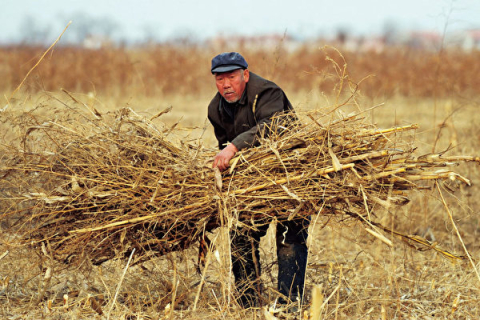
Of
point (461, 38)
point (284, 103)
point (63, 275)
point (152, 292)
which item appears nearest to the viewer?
point (284, 103)

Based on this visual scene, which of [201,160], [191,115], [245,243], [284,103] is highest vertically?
[284,103]

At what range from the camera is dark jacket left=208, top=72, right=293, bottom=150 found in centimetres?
315

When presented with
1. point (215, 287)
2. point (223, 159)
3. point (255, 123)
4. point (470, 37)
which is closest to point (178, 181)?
point (223, 159)

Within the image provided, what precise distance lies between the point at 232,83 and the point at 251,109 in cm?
21

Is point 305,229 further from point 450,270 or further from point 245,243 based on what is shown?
point 450,270

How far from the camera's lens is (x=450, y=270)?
4.14 metres

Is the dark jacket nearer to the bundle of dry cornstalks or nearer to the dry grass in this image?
the bundle of dry cornstalks

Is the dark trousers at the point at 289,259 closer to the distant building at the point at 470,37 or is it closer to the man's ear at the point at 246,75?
the man's ear at the point at 246,75

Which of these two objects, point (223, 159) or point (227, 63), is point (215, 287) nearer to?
point (223, 159)

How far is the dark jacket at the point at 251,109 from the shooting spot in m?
3.15

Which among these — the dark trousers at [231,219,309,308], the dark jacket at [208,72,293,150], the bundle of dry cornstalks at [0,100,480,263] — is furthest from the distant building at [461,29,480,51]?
the dark trousers at [231,219,309,308]

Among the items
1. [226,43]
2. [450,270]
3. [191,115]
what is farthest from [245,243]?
[226,43]

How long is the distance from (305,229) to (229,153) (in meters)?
0.74

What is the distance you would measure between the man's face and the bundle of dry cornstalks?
13.5 inches
